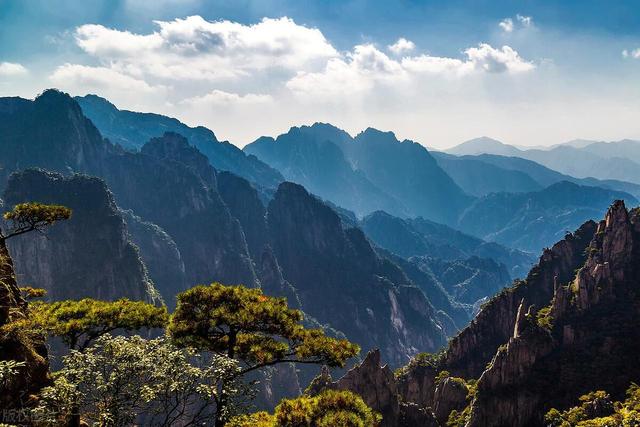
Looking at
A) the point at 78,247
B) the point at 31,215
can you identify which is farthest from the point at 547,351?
the point at 78,247

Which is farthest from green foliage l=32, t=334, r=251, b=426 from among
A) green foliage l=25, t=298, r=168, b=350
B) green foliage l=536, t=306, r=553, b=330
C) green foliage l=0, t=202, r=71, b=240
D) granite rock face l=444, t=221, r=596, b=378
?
granite rock face l=444, t=221, r=596, b=378

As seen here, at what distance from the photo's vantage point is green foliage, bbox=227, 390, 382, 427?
53.4ft

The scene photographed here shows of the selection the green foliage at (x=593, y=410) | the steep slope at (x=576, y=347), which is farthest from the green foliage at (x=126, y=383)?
the steep slope at (x=576, y=347)

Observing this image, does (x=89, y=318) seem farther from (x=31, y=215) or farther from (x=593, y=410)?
(x=593, y=410)

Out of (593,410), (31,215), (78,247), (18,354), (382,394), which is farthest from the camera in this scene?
(78,247)

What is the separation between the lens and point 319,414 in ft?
55.9

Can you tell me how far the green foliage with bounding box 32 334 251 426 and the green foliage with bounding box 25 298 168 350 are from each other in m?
5.45

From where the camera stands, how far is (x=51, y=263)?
6629 inches

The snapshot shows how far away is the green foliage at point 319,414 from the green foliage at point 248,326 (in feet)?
7.63

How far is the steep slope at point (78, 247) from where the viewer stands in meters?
165

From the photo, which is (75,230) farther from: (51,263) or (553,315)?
(553,315)

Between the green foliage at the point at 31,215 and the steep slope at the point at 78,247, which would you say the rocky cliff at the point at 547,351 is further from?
the steep slope at the point at 78,247

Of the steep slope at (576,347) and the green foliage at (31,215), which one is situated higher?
the green foliage at (31,215)

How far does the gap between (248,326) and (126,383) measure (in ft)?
18.4
